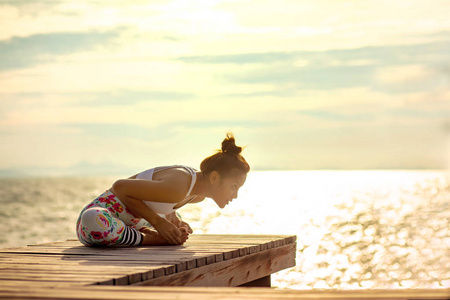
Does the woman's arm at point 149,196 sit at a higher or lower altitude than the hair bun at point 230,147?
lower

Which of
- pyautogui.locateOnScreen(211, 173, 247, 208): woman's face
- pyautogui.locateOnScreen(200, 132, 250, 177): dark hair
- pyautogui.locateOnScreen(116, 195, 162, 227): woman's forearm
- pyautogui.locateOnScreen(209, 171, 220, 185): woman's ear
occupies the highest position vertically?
pyautogui.locateOnScreen(200, 132, 250, 177): dark hair

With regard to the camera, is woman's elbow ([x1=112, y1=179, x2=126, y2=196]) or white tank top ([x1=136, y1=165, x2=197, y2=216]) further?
white tank top ([x1=136, y1=165, x2=197, y2=216])

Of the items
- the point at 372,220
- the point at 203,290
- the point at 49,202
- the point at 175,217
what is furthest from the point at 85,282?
the point at 49,202

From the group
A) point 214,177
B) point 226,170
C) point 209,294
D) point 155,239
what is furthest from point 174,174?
point 209,294

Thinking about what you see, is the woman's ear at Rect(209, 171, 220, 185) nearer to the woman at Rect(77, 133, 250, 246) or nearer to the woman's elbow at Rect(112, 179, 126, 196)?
the woman at Rect(77, 133, 250, 246)

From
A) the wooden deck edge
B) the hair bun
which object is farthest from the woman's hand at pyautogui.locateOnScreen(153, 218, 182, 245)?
the wooden deck edge

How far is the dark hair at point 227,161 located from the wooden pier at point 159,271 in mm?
712

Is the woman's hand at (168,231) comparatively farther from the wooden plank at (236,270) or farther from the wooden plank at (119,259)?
the wooden plank at (236,270)

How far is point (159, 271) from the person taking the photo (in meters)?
4.89

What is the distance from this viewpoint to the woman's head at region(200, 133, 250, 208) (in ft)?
20.9

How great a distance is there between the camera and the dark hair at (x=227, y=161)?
Answer: 637 centimetres

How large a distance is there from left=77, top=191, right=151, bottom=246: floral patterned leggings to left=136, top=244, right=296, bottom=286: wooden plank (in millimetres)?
990

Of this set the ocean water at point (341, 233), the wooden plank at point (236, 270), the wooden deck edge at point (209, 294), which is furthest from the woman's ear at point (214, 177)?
the ocean water at point (341, 233)

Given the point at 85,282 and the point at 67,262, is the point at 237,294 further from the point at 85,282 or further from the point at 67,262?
the point at 67,262
